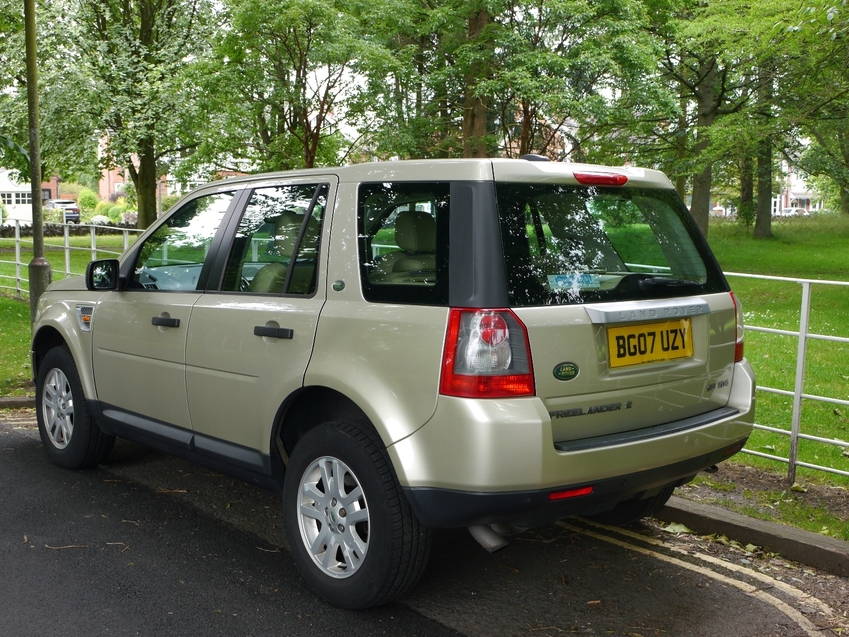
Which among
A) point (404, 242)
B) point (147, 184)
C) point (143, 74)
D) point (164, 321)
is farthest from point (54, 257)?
point (404, 242)

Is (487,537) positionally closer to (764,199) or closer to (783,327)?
(783,327)

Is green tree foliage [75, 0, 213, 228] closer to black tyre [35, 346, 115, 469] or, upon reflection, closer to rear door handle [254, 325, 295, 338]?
black tyre [35, 346, 115, 469]

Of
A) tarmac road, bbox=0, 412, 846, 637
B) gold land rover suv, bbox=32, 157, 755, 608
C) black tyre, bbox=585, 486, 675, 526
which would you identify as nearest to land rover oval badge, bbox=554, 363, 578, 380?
gold land rover suv, bbox=32, 157, 755, 608

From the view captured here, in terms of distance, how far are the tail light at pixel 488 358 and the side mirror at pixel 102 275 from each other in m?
2.72

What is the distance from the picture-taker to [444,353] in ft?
11.1

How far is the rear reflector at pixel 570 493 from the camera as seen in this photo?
3.42m

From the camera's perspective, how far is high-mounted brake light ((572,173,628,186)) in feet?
12.5

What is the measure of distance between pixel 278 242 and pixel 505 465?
169cm

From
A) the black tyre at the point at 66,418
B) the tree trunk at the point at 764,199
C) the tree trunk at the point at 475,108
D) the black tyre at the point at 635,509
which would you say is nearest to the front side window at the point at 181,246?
the black tyre at the point at 66,418

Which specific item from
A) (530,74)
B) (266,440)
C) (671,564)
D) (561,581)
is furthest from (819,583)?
(530,74)

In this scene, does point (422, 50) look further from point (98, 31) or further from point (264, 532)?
point (264, 532)

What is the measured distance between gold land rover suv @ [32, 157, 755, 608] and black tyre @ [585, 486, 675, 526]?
15 mm

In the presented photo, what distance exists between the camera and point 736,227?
3512cm

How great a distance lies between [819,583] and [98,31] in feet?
89.2
